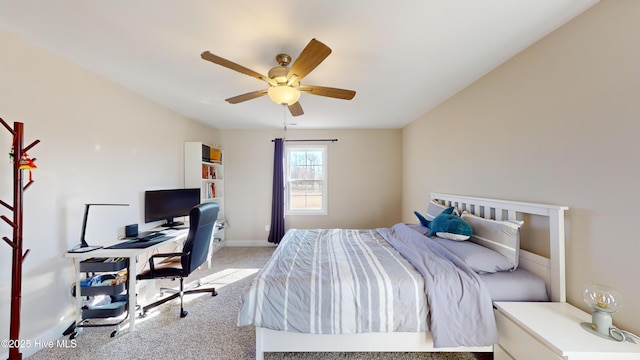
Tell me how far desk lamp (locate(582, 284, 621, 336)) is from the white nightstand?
6cm

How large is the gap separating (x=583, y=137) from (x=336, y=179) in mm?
3342

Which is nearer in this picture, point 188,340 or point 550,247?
point 550,247

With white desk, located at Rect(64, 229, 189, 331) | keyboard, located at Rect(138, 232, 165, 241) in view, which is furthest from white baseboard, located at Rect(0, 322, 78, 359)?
keyboard, located at Rect(138, 232, 165, 241)

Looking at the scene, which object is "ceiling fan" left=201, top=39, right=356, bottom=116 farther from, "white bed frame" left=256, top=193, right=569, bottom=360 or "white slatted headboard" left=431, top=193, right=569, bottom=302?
"white bed frame" left=256, top=193, right=569, bottom=360

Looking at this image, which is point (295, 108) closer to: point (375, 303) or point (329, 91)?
point (329, 91)

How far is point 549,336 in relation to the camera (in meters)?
1.15

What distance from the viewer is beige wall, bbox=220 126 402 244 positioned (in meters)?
4.37

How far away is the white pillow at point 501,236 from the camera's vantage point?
1.63m

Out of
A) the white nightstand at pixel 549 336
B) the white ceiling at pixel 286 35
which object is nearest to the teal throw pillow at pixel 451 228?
the white nightstand at pixel 549 336

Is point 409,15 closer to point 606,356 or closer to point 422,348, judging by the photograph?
point 606,356

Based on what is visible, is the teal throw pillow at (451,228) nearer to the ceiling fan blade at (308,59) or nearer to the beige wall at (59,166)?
the ceiling fan blade at (308,59)

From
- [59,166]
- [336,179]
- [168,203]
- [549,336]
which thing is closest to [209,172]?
[168,203]

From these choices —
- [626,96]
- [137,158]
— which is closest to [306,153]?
[137,158]

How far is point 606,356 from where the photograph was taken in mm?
1044
